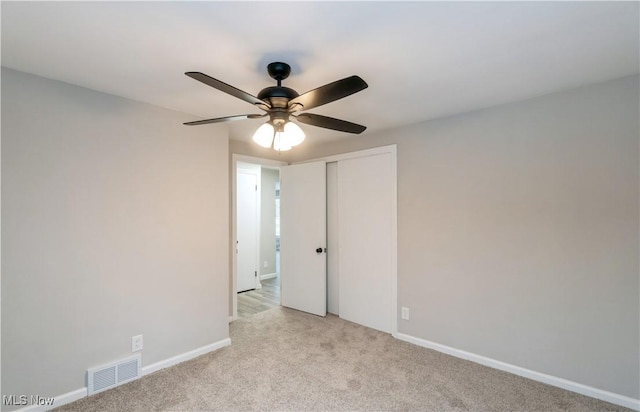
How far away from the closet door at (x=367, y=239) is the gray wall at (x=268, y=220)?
2404 mm

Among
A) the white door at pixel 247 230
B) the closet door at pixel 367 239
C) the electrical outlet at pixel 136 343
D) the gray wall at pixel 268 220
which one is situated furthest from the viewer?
the gray wall at pixel 268 220

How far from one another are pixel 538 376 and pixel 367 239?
192cm

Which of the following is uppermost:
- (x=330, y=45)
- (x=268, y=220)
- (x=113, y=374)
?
(x=330, y=45)

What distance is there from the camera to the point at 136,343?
7.94ft

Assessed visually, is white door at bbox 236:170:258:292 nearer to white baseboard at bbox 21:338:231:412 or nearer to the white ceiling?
white baseboard at bbox 21:338:231:412

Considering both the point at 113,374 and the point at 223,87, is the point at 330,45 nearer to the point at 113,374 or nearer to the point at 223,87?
the point at 223,87

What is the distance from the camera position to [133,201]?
7.90 feet

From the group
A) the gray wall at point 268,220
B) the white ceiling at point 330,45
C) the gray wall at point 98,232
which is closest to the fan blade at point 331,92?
the white ceiling at point 330,45

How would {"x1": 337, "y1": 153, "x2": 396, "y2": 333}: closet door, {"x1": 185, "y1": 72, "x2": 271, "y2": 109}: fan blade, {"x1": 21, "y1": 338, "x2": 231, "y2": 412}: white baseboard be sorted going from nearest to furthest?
{"x1": 185, "y1": 72, "x2": 271, "y2": 109}: fan blade
{"x1": 21, "y1": 338, "x2": 231, "y2": 412}: white baseboard
{"x1": 337, "y1": 153, "x2": 396, "y2": 333}: closet door

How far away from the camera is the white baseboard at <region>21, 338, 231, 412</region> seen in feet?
6.46

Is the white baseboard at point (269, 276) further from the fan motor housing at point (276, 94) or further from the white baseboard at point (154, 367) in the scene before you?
the fan motor housing at point (276, 94)

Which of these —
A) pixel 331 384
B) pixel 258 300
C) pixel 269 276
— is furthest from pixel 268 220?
pixel 331 384

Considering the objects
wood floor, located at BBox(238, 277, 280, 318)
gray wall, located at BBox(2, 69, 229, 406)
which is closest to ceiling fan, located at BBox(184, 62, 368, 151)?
gray wall, located at BBox(2, 69, 229, 406)

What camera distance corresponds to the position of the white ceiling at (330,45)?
1359mm
